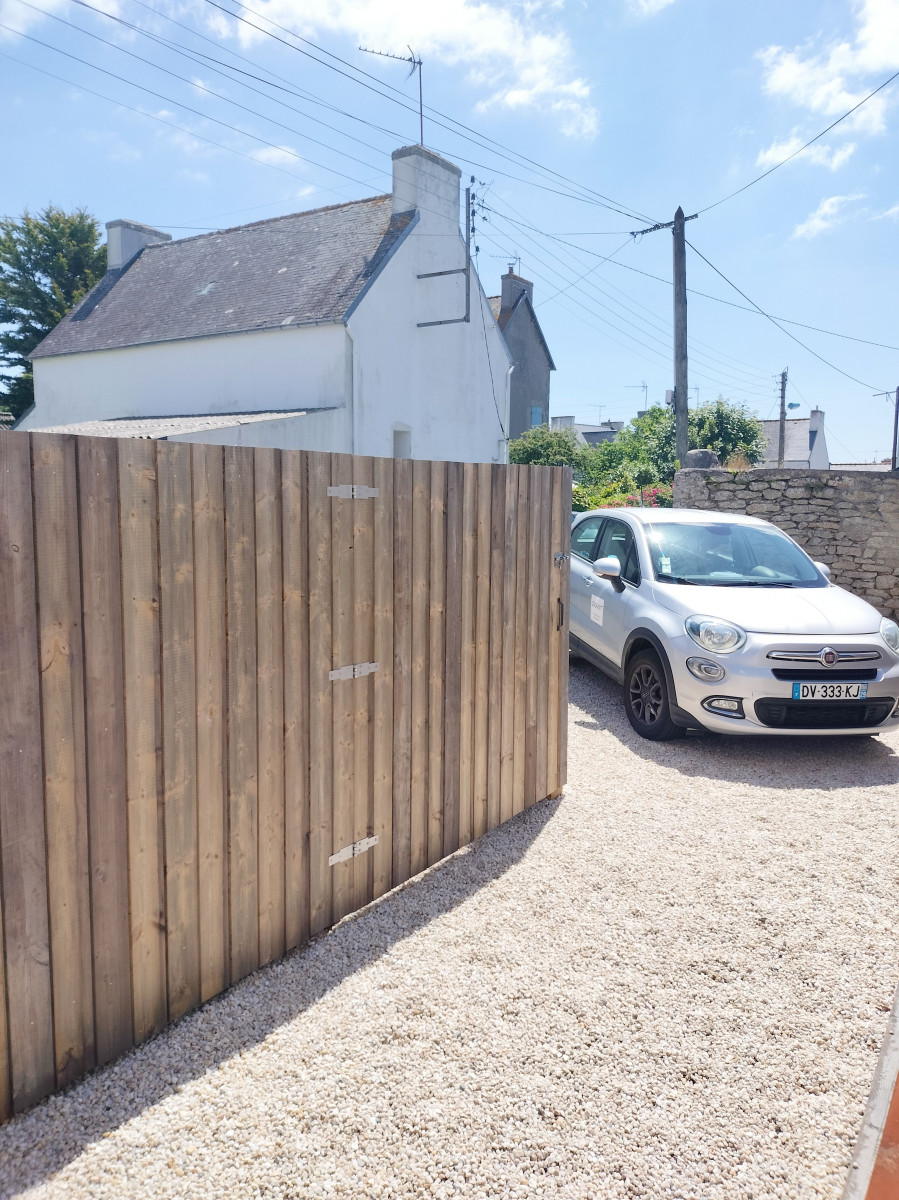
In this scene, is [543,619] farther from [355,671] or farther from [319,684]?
[319,684]

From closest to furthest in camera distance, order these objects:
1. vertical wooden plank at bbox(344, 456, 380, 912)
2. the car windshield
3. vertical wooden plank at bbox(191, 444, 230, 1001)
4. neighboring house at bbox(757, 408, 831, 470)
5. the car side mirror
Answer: vertical wooden plank at bbox(191, 444, 230, 1001), vertical wooden plank at bbox(344, 456, 380, 912), the car windshield, the car side mirror, neighboring house at bbox(757, 408, 831, 470)

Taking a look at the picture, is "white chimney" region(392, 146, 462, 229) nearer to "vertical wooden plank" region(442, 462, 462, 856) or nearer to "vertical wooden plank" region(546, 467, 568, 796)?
"vertical wooden plank" region(546, 467, 568, 796)

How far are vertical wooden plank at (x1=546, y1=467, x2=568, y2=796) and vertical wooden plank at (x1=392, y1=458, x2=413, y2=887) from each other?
1.22m

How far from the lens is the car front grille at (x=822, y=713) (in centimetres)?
541

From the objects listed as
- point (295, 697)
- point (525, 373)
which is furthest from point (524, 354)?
point (295, 697)

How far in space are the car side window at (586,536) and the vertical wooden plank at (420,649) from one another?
4438 millimetres

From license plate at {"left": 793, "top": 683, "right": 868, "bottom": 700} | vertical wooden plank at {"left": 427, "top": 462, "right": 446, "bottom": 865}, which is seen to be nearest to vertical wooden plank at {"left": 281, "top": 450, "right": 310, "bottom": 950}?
vertical wooden plank at {"left": 427, "top": 462, "right": 446, "bottom": 865}

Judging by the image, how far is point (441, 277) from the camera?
21672mm

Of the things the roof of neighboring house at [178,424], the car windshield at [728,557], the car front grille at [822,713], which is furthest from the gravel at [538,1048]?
the roof of neighboring house at [178,424]

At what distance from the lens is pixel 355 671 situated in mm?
3209

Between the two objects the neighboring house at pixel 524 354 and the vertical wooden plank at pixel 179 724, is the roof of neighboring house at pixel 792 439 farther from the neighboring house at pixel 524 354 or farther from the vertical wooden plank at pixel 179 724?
the vertical wooden plank at pixel 179 724

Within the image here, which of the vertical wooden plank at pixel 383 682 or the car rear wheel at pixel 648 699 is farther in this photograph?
the car rear wheel at pixel 648 699

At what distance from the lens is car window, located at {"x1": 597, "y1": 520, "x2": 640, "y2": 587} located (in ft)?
22.3

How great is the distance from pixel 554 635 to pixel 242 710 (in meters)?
2.21
